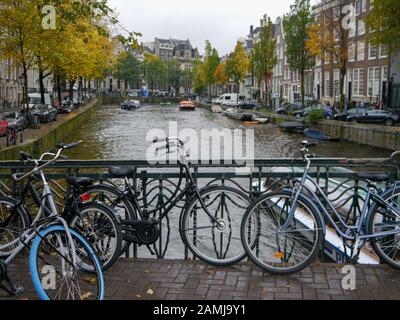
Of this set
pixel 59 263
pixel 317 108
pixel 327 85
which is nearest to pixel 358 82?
pixel 327 85

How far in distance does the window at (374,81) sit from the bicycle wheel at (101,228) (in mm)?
46938

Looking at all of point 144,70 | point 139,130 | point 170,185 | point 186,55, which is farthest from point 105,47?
point 186,55

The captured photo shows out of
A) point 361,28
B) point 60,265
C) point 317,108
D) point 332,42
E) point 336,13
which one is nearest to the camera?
point 60,265

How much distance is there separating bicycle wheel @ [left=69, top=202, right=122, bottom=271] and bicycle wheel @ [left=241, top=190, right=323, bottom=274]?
1289 millimetres

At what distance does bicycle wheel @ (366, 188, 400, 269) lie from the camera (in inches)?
207

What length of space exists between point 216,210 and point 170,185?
749 mm

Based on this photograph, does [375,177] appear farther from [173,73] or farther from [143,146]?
[173,73]

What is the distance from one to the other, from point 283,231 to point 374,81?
4714 centimetres

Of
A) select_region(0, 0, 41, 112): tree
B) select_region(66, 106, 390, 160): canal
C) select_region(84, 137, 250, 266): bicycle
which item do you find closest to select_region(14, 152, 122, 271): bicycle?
select_region(84, 137, 250, 266): bicycle

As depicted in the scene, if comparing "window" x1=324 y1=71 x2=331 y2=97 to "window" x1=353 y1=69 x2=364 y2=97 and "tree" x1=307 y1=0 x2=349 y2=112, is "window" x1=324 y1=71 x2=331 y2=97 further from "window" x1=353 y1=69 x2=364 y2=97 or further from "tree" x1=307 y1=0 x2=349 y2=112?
"tree" x1=307 y1=0 x2=349 y2=112

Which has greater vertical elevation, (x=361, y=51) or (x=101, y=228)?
(x=361, y=51)

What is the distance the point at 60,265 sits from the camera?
14.4ft

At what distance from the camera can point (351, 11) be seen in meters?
49.2

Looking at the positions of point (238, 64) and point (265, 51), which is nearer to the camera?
point (265, 51)
